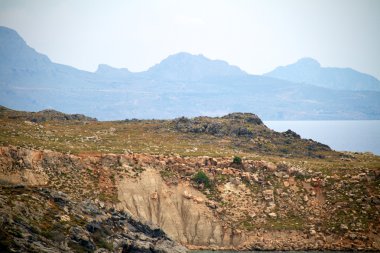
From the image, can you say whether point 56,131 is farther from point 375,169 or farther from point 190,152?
point 375,169

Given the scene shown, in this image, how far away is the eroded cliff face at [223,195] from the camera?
89500mm

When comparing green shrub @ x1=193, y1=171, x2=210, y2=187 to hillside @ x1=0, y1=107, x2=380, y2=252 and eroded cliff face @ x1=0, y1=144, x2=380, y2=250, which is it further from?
eroded cliff face @ x1=0, y1=144, x2=380, y2=250

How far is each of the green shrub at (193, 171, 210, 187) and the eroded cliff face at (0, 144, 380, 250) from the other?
0.58 meters

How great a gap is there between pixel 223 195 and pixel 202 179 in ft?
14.0

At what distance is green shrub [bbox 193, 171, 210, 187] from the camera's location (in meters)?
97.4

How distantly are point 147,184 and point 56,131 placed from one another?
1192 inches

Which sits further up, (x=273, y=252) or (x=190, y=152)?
(x=190, y=152)

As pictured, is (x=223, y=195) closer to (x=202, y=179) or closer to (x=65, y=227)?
(x=202, y=179)

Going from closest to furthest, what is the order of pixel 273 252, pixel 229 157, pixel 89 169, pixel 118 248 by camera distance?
pixel 118 248 → pixel 273 252 → pixel 89 169 → pixel 229 157

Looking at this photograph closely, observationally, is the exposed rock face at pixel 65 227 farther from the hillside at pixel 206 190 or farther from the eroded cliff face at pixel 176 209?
the eroded cliff face at pixel 176 209

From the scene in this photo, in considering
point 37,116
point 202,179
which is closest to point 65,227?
point 202,179

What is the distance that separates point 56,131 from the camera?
117750 mm

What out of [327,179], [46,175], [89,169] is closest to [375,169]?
[327,179]

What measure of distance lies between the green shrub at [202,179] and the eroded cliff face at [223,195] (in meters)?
0.58
